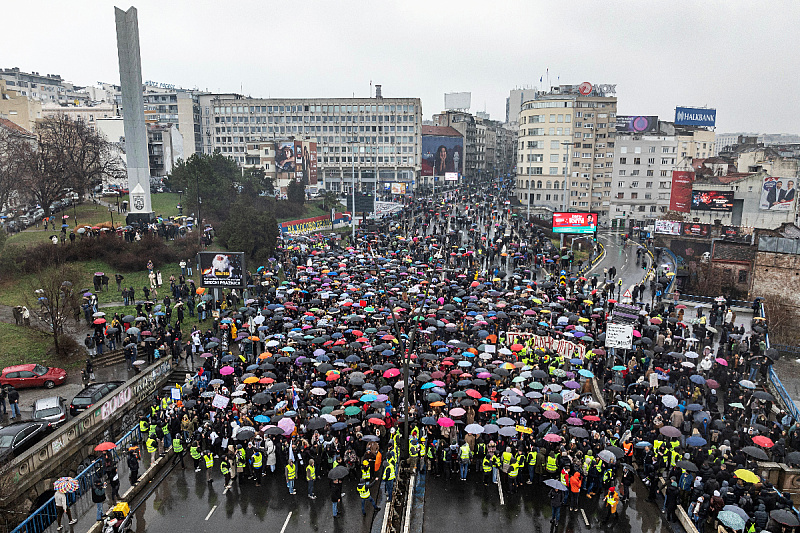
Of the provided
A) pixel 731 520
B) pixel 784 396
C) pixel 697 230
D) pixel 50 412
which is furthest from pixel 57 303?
pixel 697 230

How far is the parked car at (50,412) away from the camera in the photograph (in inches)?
706

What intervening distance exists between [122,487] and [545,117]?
82915 mm

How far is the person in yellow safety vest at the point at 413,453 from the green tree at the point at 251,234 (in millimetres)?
29419

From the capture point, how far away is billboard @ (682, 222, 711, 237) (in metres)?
50.9

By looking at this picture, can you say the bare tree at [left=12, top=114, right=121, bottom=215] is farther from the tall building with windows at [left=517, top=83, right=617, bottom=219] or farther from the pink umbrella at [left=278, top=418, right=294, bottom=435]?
the tall building with windows at [left=517, top=83, right=617, bottom=219]

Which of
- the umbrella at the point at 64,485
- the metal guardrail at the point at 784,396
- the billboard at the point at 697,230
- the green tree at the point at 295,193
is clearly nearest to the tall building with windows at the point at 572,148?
the billboard at the point at 697,230

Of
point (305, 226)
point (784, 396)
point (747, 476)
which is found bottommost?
point (784, 396)

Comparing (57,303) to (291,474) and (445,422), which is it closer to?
(291,474)

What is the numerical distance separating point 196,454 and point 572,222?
1561 inches

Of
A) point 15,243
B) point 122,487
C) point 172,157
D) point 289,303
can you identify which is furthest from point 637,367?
point 172,157

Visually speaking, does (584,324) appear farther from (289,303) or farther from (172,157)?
(172,157)

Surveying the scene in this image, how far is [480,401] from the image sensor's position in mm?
17688

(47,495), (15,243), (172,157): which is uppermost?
(172,157)

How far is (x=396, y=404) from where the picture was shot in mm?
19766
